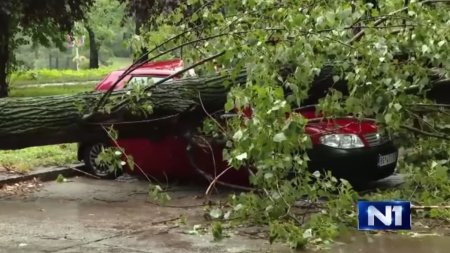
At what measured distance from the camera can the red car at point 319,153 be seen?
25.6ft

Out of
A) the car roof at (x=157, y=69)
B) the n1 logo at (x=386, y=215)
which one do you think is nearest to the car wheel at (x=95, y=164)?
the car roof at (x=157, y=69)

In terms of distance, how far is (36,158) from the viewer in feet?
34.6

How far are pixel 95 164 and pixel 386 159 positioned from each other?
154 inches

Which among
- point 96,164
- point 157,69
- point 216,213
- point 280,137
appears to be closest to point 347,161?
point 216,213

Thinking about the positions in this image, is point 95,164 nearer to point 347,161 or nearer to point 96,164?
point 96,164

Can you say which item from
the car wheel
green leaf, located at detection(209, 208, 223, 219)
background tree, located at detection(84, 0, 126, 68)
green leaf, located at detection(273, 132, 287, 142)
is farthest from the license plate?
background tree, located at detection(84, 0, 126, 68)

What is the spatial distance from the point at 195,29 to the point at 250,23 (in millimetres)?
1078

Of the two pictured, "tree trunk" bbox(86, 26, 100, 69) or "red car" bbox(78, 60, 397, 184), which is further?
"tree trunk" bbox(86, 26, 100, 69)

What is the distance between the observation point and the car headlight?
25.8 ft

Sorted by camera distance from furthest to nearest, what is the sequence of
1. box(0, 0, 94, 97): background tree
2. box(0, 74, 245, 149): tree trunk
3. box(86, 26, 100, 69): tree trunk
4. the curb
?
box(86, 26, 100, 69): tree trunk
box(0, 0, 94, 97): background tree
the curb
box(0, 74, 245, 149): tree trunk

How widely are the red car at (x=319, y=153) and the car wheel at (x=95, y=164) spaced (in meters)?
0.39

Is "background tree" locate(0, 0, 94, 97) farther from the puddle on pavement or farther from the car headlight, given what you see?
the puddle on pavement

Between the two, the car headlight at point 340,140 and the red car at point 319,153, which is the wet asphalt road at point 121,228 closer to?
the red car at point 319,153

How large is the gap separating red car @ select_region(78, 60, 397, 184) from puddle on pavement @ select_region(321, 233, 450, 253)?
139 cm
